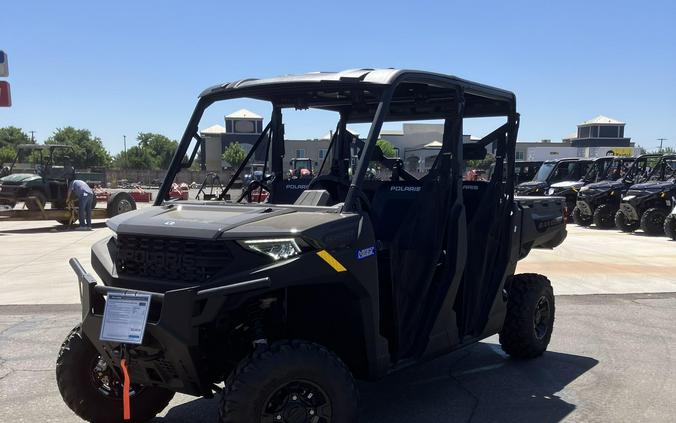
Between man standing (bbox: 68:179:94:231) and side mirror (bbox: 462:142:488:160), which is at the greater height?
side mirror (bbox: 462:142:488:160)

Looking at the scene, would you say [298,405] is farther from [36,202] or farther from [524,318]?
[36,202]

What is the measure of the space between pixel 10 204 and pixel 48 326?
11786mm

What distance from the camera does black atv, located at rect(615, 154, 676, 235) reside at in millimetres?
15453

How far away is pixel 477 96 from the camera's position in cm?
465

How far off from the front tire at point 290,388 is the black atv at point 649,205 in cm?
1462

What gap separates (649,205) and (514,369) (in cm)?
1269

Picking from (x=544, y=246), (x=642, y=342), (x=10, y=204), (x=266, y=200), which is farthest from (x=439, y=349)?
(x=10, y=204)

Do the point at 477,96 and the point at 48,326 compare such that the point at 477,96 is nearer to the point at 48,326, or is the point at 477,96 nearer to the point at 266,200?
the point at 266,200

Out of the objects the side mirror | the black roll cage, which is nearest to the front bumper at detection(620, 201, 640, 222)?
the black roll cage

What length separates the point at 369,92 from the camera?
3.75m

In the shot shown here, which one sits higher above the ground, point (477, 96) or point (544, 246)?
point (477, 96)

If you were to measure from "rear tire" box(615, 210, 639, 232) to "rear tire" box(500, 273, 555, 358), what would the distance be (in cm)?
1238

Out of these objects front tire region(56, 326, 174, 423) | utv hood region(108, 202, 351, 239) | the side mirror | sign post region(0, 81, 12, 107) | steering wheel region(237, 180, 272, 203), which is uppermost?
sign post region(0, 81, 12, 107)

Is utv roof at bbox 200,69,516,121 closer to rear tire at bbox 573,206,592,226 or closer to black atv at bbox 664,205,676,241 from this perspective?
black atv at bbox 664,205,676,241
